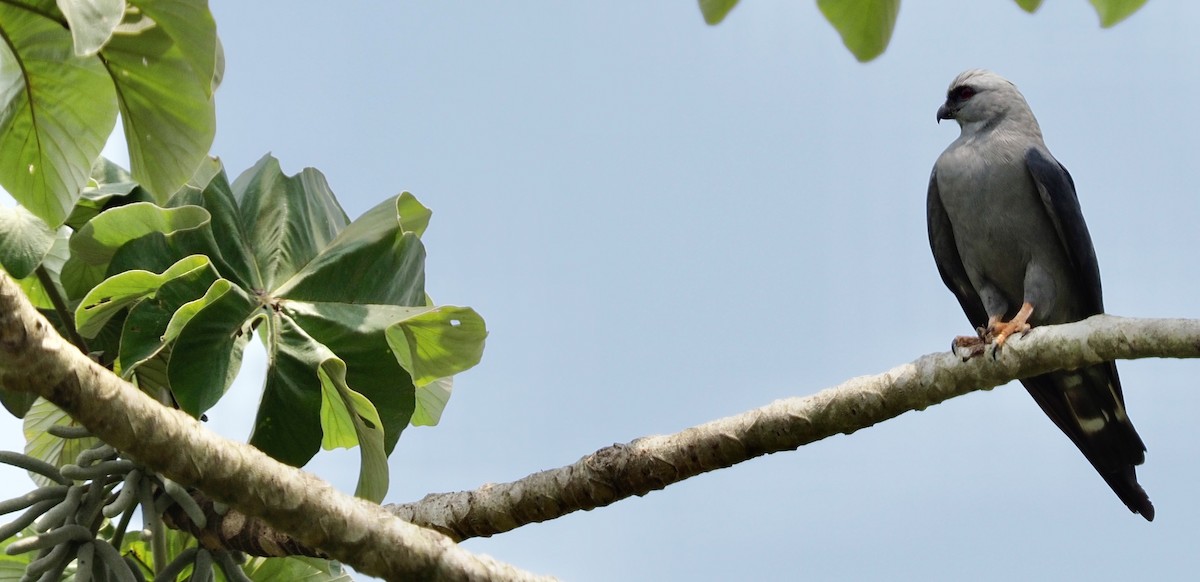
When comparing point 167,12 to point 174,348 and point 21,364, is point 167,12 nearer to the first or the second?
point 174,348

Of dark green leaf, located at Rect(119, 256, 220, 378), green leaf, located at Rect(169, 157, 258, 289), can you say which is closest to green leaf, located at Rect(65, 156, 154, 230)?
green leaf, located at Rect(169, 157, 258, 289)

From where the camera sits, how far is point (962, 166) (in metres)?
4.71

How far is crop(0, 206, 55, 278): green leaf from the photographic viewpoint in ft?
9.48

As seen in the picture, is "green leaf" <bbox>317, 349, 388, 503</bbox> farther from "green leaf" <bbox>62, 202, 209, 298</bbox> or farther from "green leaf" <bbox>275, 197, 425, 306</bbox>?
"green leaf" <bbox>62, 202, 209, 298</bbox>

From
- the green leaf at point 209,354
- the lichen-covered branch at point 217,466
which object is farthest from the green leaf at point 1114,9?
the green leaf at point 209,354

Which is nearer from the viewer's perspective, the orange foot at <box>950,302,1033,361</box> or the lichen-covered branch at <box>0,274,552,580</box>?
the lichen-covered branch at <box>0,274,552,580</box>

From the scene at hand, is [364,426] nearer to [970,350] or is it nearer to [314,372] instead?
[314,372]

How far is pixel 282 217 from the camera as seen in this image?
3.20 m

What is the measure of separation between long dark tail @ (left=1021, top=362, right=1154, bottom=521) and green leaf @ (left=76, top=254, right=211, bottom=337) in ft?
10.0

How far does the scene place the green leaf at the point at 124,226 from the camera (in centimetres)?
291

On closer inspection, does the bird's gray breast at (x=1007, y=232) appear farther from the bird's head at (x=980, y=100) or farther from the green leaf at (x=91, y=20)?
the green leaf at (x=91, y=20)

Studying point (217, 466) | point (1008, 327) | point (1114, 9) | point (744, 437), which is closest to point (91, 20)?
point (217, 466)

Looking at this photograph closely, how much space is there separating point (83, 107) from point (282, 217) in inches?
24.4

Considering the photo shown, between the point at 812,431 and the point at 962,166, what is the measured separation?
235 cm
